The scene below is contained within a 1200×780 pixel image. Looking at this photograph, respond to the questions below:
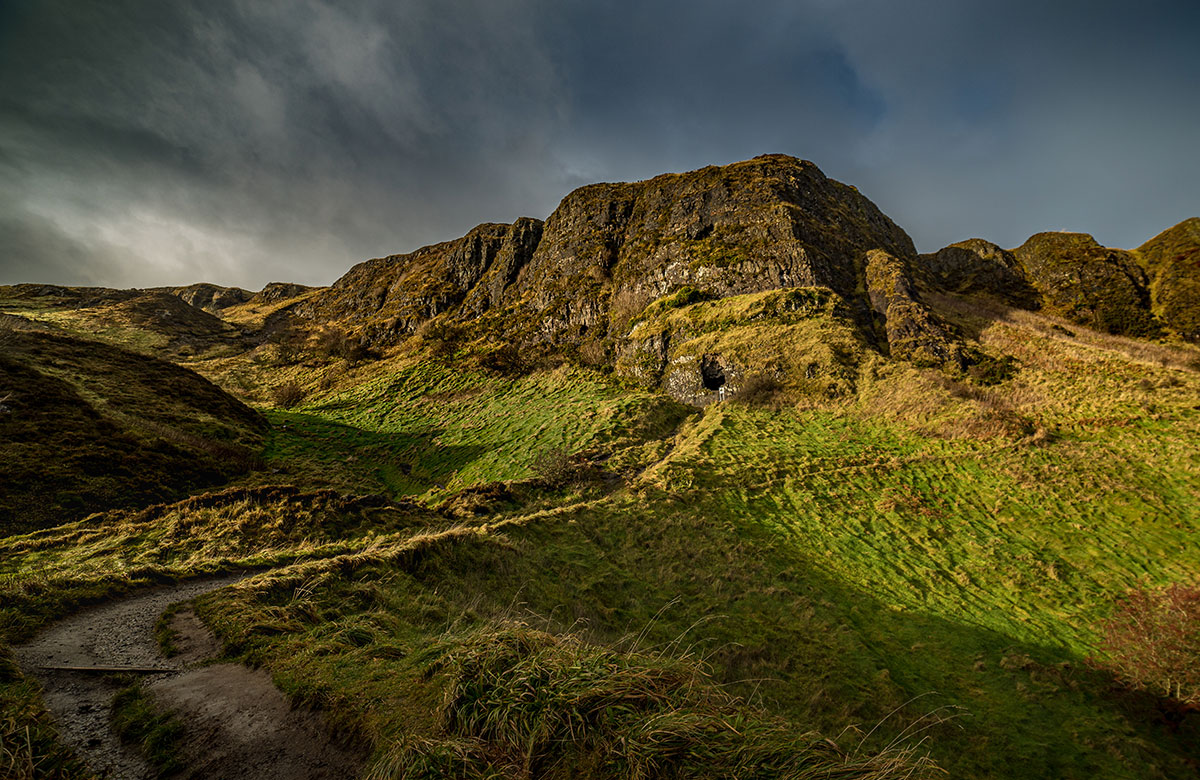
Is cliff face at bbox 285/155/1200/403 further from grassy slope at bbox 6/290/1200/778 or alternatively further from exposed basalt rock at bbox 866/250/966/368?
grassy slope at bbox 6/290/1200/778

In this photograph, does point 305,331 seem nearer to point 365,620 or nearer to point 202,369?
point 202,369

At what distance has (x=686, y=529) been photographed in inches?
713

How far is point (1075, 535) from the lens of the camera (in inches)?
643

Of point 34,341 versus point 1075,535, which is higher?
point 34,341

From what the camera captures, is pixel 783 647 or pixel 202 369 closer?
pixel 783 647

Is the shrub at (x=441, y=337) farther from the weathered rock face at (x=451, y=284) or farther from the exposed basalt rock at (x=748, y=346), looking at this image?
the exposed basalt rock at (x=748, y=346)

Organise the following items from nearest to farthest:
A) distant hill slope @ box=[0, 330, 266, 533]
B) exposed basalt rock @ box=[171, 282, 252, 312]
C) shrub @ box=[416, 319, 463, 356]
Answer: distant hill slope @ box=[0, 330, 266, 533] → shrub @ box=[416, 319, 463, 356] → exposed basalt rock @ box=[171, 282, 252, 312]

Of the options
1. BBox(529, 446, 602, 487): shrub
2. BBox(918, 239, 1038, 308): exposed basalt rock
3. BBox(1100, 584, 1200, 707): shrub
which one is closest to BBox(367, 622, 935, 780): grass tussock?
BBox(1100, 584, 1200, 707): shrub

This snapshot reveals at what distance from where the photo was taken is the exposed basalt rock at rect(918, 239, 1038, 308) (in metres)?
65.6

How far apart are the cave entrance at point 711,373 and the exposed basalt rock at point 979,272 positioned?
5074cm

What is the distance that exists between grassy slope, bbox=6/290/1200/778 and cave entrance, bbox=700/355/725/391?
7039 millimetres

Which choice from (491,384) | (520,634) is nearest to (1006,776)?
(520,634)

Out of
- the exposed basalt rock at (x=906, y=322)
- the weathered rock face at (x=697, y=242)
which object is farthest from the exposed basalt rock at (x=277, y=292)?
the exposed basalt rock at (x=906, y=322)

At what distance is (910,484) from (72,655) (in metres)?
A: 27.6
